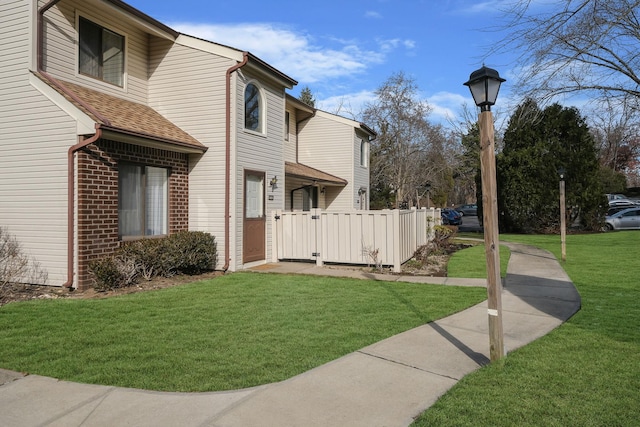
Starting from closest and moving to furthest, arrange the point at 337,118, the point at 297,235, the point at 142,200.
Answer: the point at 142,200
the point at 297,235
the point at 337,118

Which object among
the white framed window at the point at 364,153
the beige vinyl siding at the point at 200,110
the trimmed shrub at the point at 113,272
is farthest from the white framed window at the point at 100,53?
Answer: the white framed window at the point at 364,153

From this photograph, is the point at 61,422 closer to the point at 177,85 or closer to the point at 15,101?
the point at 15,101

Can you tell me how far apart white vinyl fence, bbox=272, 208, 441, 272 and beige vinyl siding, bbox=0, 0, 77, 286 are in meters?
5.26

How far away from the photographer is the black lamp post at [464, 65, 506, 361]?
4078mm

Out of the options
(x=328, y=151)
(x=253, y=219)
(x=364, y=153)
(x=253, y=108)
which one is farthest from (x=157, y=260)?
(x=364, y=153)

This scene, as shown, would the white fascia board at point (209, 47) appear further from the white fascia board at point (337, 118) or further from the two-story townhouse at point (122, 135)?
the white fascia board at point (337, 118)

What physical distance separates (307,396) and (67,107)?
7.44 m

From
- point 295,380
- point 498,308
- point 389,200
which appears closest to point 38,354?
point 295,380

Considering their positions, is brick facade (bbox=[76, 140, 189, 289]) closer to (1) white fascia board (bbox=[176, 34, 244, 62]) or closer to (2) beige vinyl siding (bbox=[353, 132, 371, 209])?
(1) white fascia board (bbox=[176, 34, 244, 62])

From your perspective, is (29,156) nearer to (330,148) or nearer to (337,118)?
(330,148)

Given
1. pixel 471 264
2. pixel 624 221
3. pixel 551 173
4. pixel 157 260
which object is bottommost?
pixel 471 264

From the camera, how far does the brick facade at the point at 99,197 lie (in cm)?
789

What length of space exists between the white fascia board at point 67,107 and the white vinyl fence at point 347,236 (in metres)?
5.23

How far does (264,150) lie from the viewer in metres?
11.6
